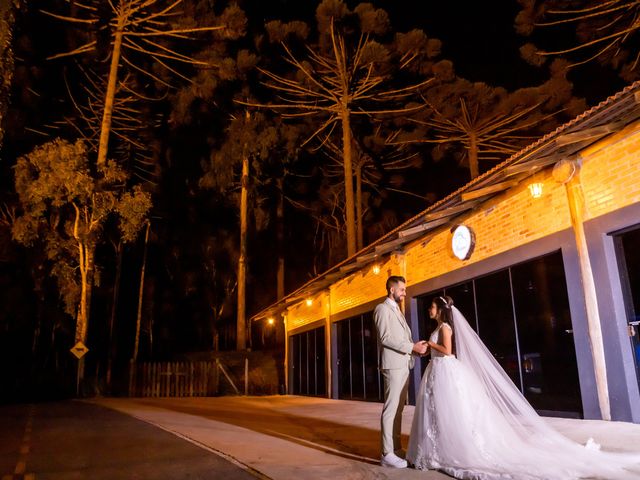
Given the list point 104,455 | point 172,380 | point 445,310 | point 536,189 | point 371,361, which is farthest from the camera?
point 172,380

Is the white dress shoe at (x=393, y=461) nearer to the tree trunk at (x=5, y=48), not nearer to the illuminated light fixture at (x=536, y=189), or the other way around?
the illuminated light fixture at (x=536, y=189)

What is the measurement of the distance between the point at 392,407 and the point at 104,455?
3.40m

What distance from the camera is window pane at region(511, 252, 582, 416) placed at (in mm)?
8828

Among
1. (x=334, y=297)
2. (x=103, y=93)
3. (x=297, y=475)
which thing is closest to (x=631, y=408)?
(x=297, y=475)

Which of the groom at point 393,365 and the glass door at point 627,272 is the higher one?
the glass door at point 627,272

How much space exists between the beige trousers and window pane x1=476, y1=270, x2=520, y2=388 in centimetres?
449

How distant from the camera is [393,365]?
514cm

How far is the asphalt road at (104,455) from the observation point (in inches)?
198

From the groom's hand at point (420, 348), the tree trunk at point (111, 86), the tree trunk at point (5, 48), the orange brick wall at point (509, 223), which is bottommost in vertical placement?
the groom's hand at point (420, 348)

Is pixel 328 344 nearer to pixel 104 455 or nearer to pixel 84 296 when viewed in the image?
pixel 84 296

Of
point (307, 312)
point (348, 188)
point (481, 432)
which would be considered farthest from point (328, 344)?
point (481, 432)

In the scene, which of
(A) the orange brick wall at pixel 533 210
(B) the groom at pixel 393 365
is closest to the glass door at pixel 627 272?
(A) the orange brick wall at pixel 533 210

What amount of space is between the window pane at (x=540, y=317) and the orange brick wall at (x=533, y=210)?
1.82ft

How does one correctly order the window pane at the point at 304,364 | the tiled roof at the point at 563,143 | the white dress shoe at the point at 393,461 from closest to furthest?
1. the white dress shoe at the point at 393,461
2. the tiled roof at the point at 563,143
3. the window pane at the point at 304,364
